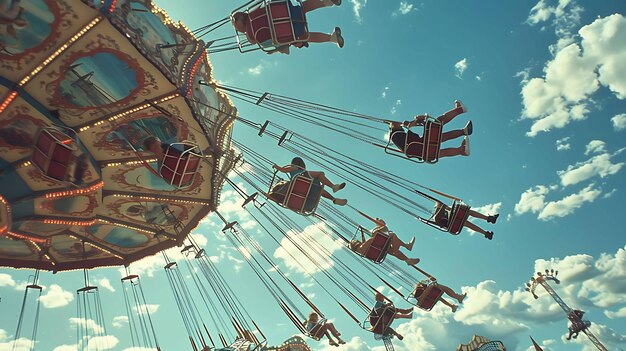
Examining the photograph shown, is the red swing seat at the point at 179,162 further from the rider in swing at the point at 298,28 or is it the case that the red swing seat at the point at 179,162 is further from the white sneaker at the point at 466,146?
the white sneaker at the point at 466,146

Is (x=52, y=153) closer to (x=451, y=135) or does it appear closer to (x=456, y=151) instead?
(x=451, y=135)

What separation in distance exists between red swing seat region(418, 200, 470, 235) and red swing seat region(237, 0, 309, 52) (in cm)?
523

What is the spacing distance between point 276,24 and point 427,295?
327 inches

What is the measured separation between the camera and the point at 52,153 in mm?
7508

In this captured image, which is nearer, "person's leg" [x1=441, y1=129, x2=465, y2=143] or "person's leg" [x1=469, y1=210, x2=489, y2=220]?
"person's leg" [x1=441, y1=129, x2=465, y2=143]

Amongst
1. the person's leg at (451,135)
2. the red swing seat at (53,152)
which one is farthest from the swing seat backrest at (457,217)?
the red swing seat at (53,152)

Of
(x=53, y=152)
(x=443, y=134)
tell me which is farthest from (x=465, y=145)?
(x=53, y=152)

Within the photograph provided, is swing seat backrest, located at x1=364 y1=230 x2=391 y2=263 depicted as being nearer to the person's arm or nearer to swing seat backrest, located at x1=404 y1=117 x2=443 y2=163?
swing seat backrest, located at x1=404 y1=117 x2=443 y2=163

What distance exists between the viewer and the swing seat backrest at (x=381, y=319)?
473 inches

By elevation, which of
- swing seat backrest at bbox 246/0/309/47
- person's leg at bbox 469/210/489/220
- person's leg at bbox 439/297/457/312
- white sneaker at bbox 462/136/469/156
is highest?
swing seat backrest at bbox 246/0/309/47

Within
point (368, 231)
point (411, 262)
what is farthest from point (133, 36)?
point (411, 262)

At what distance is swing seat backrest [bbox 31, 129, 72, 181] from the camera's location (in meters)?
7.50

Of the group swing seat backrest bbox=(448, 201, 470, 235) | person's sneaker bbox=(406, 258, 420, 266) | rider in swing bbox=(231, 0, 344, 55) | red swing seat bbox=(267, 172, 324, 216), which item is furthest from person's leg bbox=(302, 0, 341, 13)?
person's sneaker bbox=(406, 258, 420, 266)

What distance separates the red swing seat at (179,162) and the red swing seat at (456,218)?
5.47m
